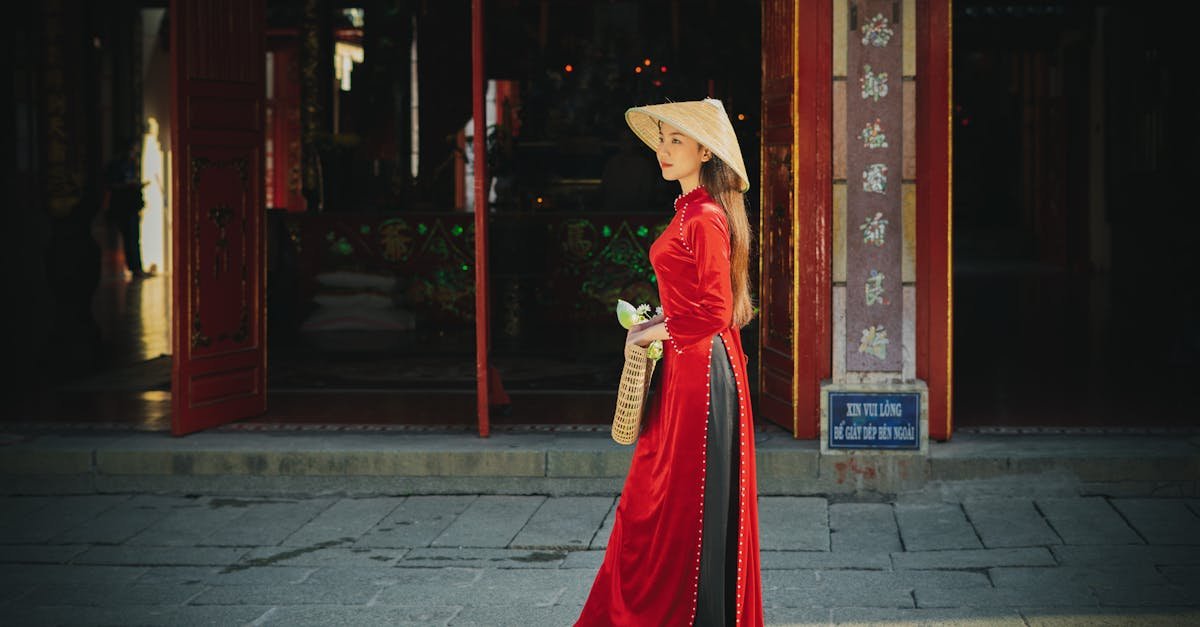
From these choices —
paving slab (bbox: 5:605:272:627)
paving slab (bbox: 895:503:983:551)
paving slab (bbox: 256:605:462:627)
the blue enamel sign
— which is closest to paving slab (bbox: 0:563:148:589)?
paving slab (bbox: 5:605:272:627)

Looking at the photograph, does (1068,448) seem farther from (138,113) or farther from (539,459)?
(138,113)

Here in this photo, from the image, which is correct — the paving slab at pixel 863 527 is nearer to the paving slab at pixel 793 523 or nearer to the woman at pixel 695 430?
the paving slab at pixel 793 523

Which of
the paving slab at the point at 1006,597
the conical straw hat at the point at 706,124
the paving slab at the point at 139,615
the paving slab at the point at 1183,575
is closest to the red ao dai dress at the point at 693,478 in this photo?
the conical straw hat at the point at 706,124

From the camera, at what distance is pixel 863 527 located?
663 centimetres

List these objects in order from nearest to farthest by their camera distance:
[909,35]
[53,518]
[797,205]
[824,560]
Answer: [824,560], [53,518], [909,35], [797,205]

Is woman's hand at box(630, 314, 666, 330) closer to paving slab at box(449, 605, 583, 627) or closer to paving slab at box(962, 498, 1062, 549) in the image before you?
paving slab at box(449, 605, 583, 627)

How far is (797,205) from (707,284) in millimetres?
3340

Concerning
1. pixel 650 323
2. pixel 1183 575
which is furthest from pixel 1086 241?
pixel 650 323

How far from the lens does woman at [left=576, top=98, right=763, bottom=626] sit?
14.1ft

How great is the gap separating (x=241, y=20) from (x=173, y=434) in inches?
87.4

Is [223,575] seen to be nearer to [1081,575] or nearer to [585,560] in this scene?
[585,560]

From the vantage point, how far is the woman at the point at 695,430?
14.1ft

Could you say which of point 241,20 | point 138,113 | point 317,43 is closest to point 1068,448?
point 241,20

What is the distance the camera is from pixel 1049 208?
20984mm
